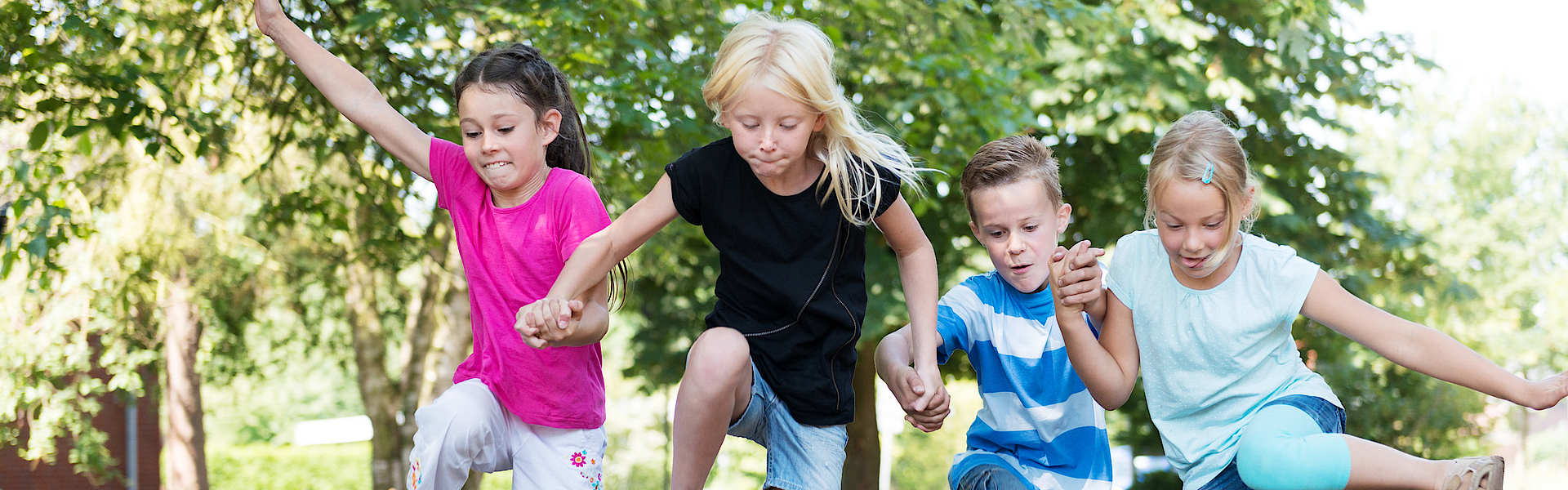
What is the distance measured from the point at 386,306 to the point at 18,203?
7297mm


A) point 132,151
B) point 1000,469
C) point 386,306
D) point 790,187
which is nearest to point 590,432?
point 790,187

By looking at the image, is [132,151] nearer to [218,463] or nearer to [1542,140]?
[218,463]

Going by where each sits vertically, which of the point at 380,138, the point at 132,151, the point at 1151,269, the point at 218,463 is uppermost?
the point at 132,151

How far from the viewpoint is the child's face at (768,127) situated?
7.58ft

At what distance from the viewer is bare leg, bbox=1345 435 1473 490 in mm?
2145

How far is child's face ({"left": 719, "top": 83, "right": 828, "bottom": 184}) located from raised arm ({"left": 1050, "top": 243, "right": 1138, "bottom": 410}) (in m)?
0.65

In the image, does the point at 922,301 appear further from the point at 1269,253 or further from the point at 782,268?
the point at 1269,253

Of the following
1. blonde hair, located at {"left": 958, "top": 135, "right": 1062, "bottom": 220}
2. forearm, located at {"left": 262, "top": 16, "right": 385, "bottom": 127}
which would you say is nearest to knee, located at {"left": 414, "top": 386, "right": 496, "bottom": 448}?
forearm, located at {"left": 262, "top": 16, "right": 385, "bottom": 127}

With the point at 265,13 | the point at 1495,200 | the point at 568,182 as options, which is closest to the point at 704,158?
the point at 568,182

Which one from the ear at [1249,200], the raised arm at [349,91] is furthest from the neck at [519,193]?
the ear at [1249,200]

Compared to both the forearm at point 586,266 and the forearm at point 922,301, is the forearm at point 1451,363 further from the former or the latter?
the forearm at point 586,266

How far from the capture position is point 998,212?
2.70 meters

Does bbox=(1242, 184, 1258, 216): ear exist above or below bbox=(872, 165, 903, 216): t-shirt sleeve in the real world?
below

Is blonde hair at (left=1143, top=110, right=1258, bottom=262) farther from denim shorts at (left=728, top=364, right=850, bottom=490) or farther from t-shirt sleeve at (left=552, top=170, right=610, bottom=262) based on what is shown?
t-shirt sleeve at (left=552, top=170, right=610, bottom=262)
